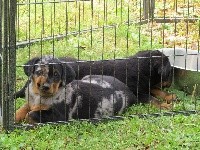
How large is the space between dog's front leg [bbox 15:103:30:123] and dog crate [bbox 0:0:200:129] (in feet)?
0.46

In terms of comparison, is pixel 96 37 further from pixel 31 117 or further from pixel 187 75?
pixel 31 117

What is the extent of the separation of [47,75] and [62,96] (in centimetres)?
31

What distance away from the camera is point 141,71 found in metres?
7.01

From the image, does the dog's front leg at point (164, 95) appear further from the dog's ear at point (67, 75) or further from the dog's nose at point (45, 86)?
the dog's nose at point (45, 86)

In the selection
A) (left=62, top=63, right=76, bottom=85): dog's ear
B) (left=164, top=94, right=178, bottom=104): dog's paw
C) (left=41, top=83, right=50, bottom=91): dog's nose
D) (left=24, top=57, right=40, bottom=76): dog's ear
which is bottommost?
(left=164, top=94, right=178, bottom=104): dog's paw

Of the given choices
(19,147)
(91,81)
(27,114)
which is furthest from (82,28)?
(19,147)

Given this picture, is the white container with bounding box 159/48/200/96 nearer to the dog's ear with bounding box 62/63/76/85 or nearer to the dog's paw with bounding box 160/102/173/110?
the dog's paw with bounding box 160/102/173/110

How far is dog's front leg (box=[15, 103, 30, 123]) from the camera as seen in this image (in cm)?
590

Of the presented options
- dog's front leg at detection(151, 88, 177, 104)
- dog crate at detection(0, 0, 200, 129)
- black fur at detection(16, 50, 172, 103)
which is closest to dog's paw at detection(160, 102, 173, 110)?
dog crate at detection(0, 0, 200, 129)

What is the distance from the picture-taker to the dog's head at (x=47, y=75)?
5680 mm

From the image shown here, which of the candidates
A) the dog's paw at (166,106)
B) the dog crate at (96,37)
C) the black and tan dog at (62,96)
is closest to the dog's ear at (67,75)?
the black and tan dog at (62,96)

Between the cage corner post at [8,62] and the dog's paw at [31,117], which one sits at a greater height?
the cage corner post at [8,62]

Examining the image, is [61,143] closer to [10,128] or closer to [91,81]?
[10,128]

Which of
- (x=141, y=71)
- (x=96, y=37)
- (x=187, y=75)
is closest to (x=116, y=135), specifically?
(x=141, y=71)
